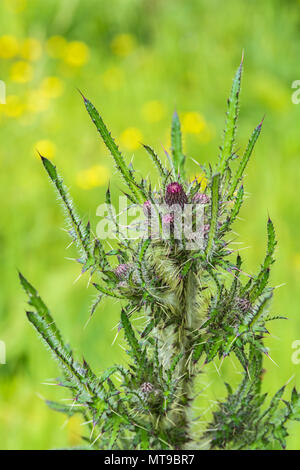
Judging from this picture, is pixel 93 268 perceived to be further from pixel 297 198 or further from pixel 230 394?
pixel 297 198

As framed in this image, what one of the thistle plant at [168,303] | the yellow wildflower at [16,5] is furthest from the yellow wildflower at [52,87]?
the thistle plant at [168,303]

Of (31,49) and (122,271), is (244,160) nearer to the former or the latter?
(122,271)

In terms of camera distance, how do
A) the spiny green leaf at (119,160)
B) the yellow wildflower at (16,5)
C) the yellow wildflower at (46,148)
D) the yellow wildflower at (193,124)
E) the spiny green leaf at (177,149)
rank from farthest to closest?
the yellow wildflower at (16,5), the yellow wildflower at (193,124), the yellow wildflower at (46,148), the spiny green leaf at (177,149), the spiny green leaf at (119,160)

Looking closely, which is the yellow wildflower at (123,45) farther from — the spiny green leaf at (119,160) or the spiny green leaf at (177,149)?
the spiny green leaf at (119,160)

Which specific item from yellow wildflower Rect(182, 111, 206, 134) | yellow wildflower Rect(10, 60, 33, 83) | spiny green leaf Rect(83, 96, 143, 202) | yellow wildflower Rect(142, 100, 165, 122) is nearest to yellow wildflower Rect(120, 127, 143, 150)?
yellow wildflower Rect(142, 100, 165, 122)

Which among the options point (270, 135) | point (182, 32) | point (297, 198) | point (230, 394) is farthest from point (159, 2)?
point (230, 394)

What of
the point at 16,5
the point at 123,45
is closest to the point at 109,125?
the point at 123,45
